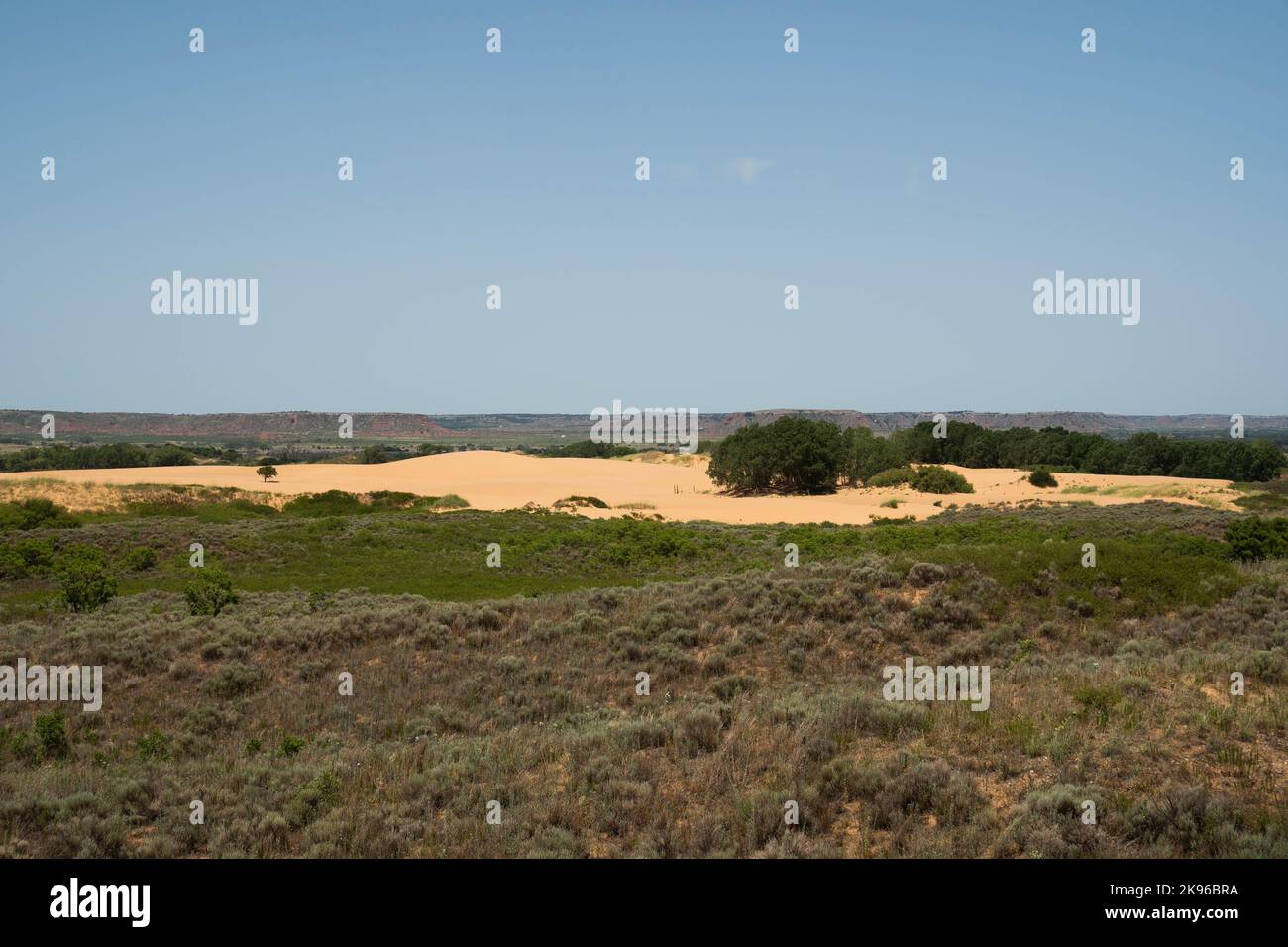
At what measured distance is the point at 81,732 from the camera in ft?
39.3

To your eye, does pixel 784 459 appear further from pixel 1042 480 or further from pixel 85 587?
pixel 85 587

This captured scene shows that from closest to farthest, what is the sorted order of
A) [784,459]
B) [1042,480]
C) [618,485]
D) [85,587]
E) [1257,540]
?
[85,587], [1257,540], [1042,480], [784,459], [618,485]

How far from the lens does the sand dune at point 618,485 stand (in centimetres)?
5206

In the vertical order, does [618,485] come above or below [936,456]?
below

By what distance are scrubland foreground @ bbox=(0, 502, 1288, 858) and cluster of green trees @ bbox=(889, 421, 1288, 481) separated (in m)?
58.9

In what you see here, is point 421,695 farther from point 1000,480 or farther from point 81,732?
point 1000,480

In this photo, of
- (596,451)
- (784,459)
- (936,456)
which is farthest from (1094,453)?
(596,451)

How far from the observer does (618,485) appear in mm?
73500

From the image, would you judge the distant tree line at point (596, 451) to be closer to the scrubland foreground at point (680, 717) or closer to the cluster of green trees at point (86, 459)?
the cluster of green trees at point (86, 459)

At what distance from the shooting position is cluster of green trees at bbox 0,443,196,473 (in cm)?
7869

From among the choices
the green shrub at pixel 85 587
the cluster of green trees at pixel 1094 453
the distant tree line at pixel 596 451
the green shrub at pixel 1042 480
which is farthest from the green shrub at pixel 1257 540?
the distant tree line at pixel 596 451

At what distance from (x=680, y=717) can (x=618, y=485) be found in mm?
63242
